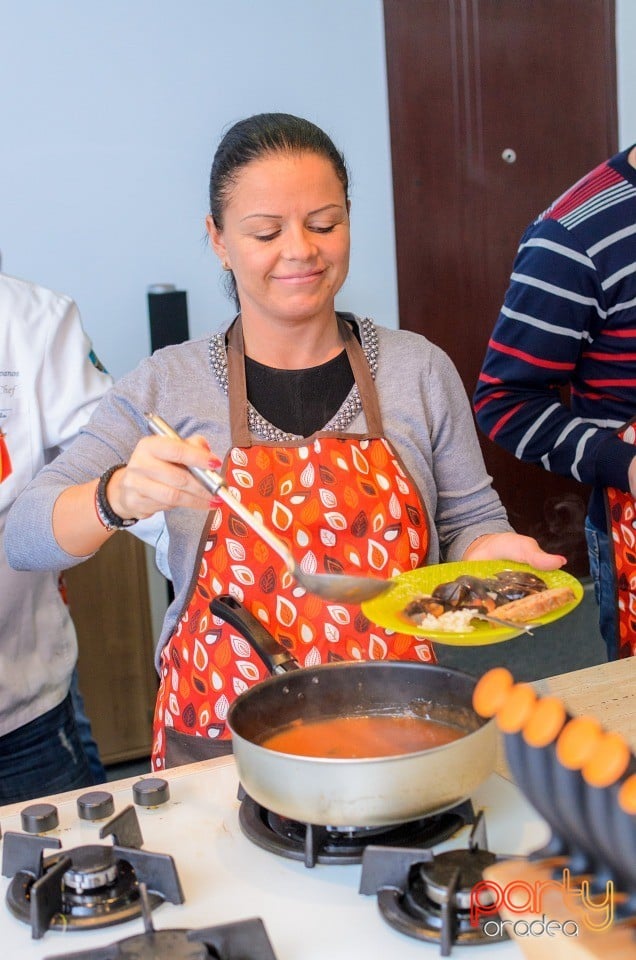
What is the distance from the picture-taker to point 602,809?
66 centimetres

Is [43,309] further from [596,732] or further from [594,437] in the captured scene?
[596,732]

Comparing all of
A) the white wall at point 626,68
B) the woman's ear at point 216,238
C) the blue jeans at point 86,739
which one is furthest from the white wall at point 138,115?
the woman's ear at point 216,238

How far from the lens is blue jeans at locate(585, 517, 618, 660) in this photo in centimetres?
198

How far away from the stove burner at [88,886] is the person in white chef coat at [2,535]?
786 millimetres

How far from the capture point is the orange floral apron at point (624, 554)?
1.94 m

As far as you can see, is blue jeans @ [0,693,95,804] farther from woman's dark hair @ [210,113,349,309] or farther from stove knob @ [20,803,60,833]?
woman's dark hair @ [210,113,349,309]

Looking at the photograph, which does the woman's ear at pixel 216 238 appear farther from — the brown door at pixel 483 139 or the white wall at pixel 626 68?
the white wall at pixel 626 68

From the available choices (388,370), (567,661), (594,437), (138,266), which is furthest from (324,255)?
(567,661)

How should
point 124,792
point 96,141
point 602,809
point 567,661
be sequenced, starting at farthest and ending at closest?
point 567,661 → point 96,141 → point 124,792 → point 602,809

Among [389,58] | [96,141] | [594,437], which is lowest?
[594,437]

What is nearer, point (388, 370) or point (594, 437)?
point (388, 370)

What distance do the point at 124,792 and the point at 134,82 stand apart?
317 centimetres

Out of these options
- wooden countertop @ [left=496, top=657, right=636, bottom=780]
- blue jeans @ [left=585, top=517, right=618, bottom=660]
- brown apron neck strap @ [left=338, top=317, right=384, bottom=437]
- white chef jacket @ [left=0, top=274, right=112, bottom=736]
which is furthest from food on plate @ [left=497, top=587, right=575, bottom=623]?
white chef jacket @ [left=0, top=274, right=112, bottom=736]

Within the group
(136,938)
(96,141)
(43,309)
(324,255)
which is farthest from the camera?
(96,141)
